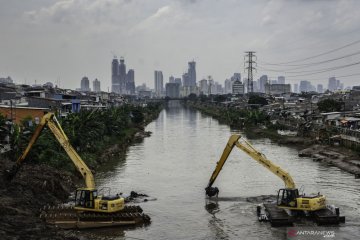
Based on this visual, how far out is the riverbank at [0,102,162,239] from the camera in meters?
21.9

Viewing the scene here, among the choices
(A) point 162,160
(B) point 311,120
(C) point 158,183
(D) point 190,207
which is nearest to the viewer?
(D) point 190,207

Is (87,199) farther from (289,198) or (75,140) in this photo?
(75,140)

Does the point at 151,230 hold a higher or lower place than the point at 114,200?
lower

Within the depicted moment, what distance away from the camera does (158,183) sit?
37469 mm

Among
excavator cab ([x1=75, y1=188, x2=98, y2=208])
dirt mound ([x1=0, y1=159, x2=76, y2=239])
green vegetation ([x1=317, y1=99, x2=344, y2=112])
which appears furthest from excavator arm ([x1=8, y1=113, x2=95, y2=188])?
green vegetation ([x1=317, y1=99, x2=344, y2=112])

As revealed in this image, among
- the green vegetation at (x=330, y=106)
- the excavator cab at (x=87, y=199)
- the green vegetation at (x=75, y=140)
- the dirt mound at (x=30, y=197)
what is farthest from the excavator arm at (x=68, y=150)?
the green vegetation at (x=330, y=106)

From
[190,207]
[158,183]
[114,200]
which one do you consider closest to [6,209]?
[114,200]

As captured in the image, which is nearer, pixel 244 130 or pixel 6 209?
pixel 6 209

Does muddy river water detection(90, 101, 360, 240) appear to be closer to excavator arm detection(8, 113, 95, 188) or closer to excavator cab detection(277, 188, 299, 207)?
excavator cab detection(277, 188, 299, 207)

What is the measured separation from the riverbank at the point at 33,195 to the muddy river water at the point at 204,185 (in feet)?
8.46

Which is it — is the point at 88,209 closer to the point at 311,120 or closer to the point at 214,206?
the point at 214,206

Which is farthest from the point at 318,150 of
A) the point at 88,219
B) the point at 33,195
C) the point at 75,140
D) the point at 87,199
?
the point at 88,219

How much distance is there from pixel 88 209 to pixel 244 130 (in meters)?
64.3

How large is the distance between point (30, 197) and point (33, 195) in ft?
2.05
